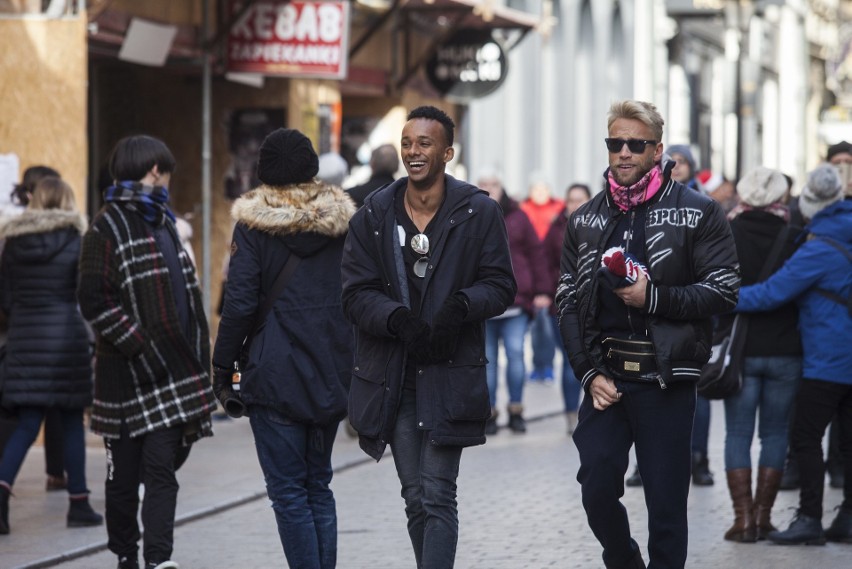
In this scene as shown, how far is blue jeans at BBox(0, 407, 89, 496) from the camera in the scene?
8.91m

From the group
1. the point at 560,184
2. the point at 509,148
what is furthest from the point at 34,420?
the point at 560,184

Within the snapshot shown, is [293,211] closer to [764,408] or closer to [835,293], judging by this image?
[835,293]

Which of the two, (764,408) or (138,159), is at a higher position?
(138,159)

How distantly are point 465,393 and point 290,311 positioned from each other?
36.0 inches

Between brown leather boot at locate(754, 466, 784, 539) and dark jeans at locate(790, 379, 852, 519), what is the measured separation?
0.47 feet

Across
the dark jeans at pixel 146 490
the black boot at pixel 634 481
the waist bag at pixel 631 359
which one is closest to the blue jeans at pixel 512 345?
the black boot at pixel 634 481

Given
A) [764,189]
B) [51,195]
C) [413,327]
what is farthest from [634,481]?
[413,327]

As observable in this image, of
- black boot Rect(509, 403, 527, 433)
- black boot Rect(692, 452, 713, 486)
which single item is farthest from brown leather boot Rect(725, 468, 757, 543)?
black boot Rect(509, 403, 527, 433)

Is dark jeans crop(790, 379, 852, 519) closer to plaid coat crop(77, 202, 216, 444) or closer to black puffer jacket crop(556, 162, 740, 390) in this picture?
black puffer jacket crop(556, 162, 740, 390)

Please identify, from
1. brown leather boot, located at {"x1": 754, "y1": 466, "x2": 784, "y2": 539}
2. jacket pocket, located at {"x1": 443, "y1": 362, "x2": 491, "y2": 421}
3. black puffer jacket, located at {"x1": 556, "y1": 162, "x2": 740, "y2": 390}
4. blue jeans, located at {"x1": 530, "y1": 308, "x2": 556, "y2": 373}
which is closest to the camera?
jacket pocket, located at {"x1": 443, "y1": 362, "x2": 491, "y2": 421}

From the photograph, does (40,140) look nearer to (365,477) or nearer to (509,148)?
(365,477)

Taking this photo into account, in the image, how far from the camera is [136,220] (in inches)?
293

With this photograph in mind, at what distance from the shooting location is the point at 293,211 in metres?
6.64

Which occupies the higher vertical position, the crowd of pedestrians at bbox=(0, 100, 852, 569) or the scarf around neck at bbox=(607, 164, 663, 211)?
the scarf around neck at bbox=(607, 164, 663, 211)
